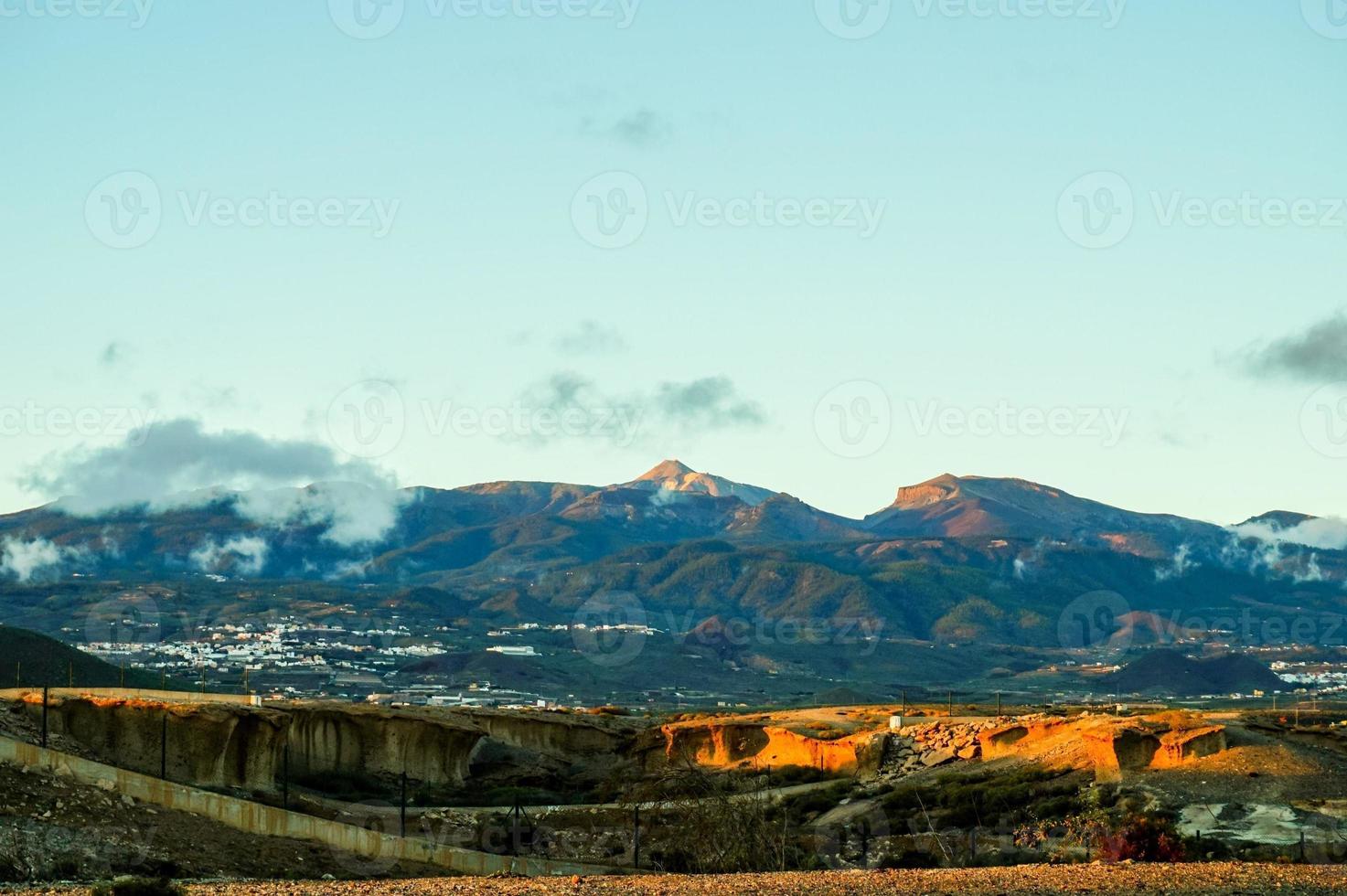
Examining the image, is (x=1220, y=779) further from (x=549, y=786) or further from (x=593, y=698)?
(x=593, y=698)

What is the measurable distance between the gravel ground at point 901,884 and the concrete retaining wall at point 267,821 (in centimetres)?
742

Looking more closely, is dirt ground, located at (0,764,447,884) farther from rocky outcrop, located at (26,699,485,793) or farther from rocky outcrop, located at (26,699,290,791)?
rocky outcrop, located at (26,699,290,791)

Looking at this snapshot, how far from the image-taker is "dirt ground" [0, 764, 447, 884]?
2894 centimetres

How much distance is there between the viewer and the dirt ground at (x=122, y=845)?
94.9 feet

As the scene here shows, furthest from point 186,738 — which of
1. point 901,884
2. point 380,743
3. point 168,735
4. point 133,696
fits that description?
point 901,884

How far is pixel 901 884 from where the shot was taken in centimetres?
2494

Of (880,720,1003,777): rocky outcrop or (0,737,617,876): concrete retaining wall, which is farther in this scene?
(880,720,1003,777): rocky outcrop

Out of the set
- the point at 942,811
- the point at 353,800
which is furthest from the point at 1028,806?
the point at 353,800

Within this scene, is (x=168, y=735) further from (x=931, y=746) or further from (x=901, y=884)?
(x=901, y=884)

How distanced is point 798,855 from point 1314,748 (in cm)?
1879

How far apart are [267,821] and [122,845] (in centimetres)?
420

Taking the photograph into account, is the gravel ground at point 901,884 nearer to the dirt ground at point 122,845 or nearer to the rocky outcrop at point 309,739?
the dirt ground at point 122,845

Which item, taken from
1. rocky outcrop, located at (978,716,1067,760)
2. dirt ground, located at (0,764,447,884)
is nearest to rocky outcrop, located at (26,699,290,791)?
dirt ground, located at (0,764,447,884)

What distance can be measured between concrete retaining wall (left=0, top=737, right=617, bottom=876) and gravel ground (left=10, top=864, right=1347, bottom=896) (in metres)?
7.42
